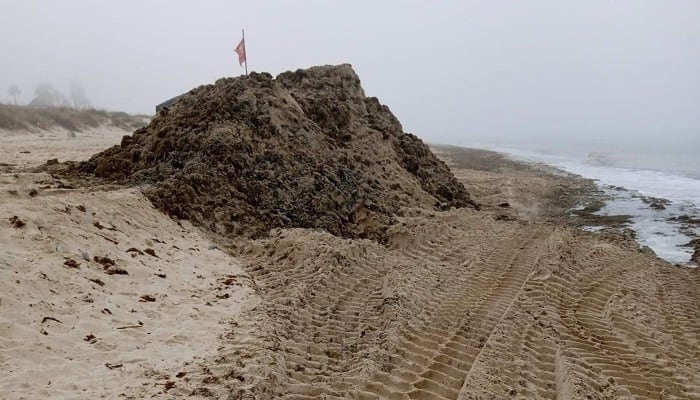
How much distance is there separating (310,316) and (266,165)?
4.26 metres

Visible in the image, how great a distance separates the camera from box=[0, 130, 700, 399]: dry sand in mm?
3842

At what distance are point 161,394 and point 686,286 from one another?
772 cm

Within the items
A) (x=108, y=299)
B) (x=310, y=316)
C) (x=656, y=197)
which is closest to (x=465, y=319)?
(x=310, y=316)

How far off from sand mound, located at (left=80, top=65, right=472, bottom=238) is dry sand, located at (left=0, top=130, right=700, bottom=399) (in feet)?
2.07

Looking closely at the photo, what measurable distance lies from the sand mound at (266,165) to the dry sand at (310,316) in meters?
0.63

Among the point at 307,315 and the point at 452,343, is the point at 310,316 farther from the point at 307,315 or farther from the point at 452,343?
the point at 452,343

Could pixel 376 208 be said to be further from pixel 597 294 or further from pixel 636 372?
pixel 636 372

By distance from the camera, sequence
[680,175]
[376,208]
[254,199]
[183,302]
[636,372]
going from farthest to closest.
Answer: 1. [680,175]
2. [376,208]
3. [254,199]
4. [183,302]
5. [636,372]

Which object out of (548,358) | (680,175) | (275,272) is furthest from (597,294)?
(680,175)

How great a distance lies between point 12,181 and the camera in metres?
7.45

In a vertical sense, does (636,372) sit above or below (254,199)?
below

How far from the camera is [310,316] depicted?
5.30 m

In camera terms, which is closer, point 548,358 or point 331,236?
point 548,358

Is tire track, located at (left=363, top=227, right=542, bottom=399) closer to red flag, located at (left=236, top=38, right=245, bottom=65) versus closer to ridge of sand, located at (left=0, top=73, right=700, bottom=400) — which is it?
ridge of sand, located at (left=0, top=73, right=700, bottom=400)
